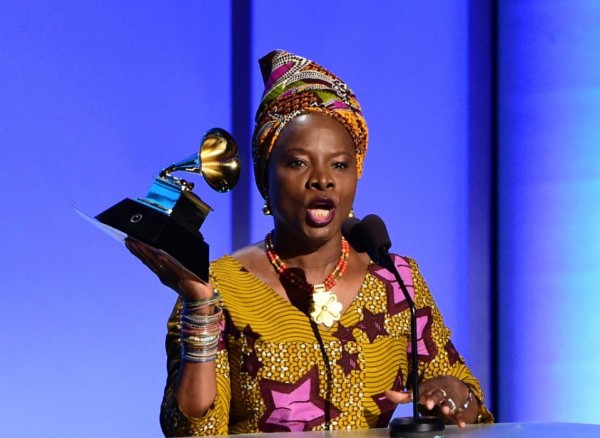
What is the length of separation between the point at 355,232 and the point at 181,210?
37 centimetres

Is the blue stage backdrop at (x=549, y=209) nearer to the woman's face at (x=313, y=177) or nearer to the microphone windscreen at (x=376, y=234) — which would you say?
the woman's face at (x=313, y=177)

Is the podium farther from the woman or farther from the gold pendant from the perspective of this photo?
the gold pendant

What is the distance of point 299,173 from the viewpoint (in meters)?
2.27

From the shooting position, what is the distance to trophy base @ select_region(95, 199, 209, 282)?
1731 millimetres

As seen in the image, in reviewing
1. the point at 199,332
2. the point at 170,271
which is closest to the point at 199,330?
the point at 199,332

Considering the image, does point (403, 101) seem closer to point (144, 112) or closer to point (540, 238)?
point (540, 238)

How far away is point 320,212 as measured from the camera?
226 centimetres

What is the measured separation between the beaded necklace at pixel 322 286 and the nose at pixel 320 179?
216mm

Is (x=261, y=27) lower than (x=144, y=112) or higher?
higher

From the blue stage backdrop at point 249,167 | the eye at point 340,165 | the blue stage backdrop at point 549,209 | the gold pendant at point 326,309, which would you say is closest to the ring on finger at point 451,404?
the gold pendant at point 326,309

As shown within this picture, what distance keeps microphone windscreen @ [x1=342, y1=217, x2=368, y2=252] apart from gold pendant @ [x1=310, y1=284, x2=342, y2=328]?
190 millimetres

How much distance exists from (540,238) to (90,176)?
160cm

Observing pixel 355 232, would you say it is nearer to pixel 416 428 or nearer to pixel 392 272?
pixel 392 272

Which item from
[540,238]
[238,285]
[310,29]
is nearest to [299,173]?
[238,285]
